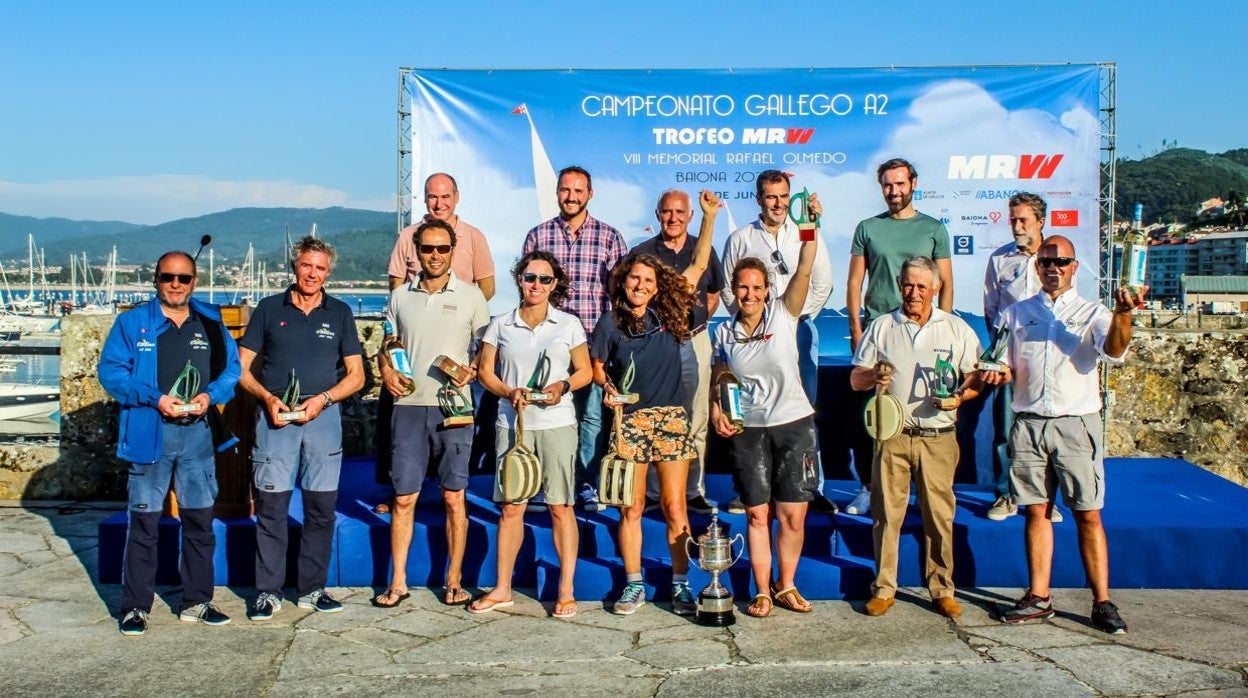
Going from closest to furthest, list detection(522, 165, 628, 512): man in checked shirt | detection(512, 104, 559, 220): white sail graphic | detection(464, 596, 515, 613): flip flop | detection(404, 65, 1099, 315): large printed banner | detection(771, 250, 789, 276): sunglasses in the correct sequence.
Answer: detection(464, 596, 515, 613): flip flop
detection(771, 250, 789, 276): sunglasses
detection(522, 165, 628, 512): man in checked shirt
detection(404, 65, 1099, 315): large printed banner
detection(512, 104, 559, 220): white sail graphic

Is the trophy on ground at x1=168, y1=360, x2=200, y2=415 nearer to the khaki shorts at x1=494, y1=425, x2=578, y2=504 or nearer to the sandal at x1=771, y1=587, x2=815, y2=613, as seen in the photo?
the khaki shorts at x1=494, y1=425, x2=578, y2=504

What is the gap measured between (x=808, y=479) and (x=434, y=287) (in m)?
1.82

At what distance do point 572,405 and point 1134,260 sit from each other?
234 cm

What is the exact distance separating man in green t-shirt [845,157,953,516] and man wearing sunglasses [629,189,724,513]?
2.27 ft

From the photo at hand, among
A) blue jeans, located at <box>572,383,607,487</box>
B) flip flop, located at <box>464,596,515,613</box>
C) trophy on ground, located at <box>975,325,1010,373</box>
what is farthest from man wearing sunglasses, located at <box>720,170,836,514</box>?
flip flop, located at <box>464,596,515,613</box>

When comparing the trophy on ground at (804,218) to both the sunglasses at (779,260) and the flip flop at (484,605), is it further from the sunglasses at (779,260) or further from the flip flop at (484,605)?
the flip flop at (484,605)

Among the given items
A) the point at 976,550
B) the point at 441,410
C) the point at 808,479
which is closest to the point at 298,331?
the point at 441,410

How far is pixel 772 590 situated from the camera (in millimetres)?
4996

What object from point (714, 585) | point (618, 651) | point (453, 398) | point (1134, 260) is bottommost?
point (618, 651)

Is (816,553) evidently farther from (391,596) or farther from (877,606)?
(391,596)

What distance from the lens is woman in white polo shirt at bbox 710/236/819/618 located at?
185 inches

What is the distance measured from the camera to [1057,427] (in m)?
4.70

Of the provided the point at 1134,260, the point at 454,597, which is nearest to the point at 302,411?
the point at 454,597

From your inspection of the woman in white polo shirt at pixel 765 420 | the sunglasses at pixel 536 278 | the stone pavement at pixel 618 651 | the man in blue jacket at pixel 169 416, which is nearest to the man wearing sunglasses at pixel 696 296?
the woman in white polo shirt at pixel 765 420
